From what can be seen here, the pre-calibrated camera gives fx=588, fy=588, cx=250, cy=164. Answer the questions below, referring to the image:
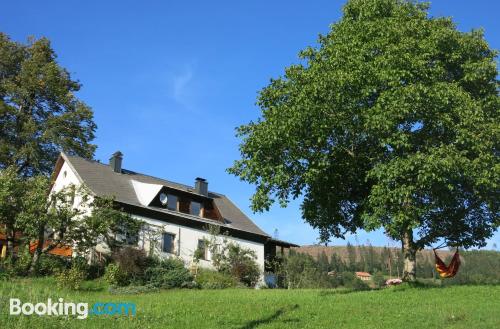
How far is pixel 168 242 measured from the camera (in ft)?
127

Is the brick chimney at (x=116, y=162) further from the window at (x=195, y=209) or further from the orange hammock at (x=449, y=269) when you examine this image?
the orange hammock at (x=449, y=269)

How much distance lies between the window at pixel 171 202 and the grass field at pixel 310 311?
18.4 meters

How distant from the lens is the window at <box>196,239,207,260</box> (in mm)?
37972

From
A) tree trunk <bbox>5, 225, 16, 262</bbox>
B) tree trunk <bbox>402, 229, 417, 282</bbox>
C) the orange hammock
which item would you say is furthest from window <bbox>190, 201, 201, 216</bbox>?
tree trunk <bbox>402, 229, 417, 282</bbox>

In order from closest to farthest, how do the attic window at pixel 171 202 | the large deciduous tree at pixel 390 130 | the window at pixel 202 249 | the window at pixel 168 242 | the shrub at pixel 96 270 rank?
the large deciduous tree at pixel 390 130 → the shrub at pixel 96 270 → the window at pixel 202 249 → the window at pixel 168 242 → the attic window at pixel 171 202

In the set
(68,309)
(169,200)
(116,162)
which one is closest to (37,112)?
(116,162)

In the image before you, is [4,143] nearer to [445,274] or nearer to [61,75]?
[61,75]

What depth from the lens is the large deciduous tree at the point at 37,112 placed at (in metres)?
42.2

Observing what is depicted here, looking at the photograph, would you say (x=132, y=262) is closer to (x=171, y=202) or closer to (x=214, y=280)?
(x=214, y=280)

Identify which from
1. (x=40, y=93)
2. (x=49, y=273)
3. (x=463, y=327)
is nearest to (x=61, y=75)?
(x=40, y=93)

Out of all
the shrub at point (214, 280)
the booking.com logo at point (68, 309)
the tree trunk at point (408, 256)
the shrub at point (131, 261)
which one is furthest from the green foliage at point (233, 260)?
the booking.com logo at point (68, 309)

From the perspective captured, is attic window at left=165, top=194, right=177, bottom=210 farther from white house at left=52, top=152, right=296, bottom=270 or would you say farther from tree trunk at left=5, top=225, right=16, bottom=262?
tree trunk at left=5, top=225, right=16, bottom=262

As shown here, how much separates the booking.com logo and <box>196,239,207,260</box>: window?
61.4ft

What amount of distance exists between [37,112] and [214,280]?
2117cm
